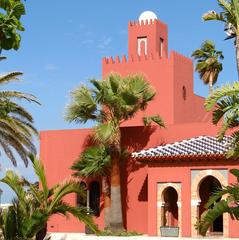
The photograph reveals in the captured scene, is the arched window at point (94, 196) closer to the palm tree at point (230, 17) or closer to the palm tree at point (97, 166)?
the palm tree at point (97, 166)

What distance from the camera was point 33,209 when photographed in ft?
52.6

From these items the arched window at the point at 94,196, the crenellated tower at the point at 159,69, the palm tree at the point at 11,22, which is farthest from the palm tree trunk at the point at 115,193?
the palm tree at the point at 11,22

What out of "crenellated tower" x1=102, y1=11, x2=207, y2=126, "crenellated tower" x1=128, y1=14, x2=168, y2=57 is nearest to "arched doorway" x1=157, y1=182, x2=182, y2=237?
"crenellated tower" x1=102, y1=11, x2=207, y2=126

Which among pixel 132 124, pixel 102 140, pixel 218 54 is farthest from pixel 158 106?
pixel 218 54

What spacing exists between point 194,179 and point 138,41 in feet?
34.7

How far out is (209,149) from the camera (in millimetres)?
→ 23812

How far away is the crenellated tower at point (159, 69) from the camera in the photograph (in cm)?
2994

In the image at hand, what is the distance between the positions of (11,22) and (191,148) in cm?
1831

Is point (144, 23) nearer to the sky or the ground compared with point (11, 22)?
nearer to the sky

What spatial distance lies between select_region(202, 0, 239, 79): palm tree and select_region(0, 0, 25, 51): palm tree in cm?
720

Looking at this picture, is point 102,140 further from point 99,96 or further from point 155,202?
point 155,202

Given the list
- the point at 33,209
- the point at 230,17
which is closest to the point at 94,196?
the point at 33,209

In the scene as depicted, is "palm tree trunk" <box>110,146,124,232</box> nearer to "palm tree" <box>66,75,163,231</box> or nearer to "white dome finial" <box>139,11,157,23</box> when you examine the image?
"palm tree" <box>66,75,163,231</box>

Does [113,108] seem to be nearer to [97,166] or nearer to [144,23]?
[97,166]
